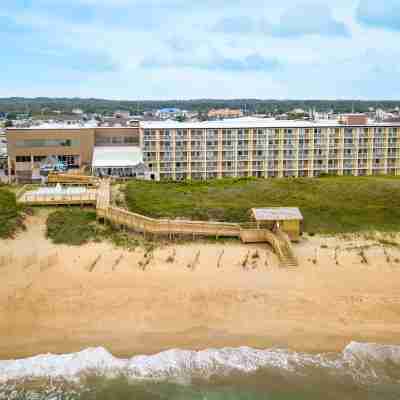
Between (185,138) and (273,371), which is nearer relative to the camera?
(273,371)

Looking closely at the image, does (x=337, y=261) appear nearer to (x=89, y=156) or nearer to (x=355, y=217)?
(x=355, y=217)

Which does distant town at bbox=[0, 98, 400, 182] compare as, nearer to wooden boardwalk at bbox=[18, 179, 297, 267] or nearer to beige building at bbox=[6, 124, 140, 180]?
beige building at bbox=[6, 124, 140, 180]

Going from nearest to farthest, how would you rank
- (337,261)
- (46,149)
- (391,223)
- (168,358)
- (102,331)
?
(168,358), (102,331), (337,261), (391,223), (46,149)

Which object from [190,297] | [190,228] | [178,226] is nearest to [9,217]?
[178,226]

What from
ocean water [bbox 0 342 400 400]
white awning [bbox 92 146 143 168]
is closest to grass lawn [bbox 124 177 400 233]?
white awning [bbox 92 146 143 168]

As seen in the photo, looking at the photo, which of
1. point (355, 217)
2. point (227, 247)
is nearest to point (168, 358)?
point (227, 247)

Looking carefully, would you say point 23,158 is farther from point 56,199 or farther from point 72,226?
point 72,226

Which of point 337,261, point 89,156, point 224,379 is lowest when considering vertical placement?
point 224,379
